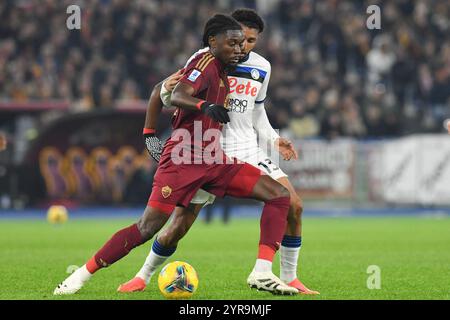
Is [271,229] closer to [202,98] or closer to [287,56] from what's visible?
[202,98]

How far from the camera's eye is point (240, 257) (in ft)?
39.9

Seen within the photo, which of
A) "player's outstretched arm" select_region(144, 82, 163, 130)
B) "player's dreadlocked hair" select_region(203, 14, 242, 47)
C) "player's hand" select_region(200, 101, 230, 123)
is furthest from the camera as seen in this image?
"player's outstretched arm" select_region(144, 82, 163, 130)

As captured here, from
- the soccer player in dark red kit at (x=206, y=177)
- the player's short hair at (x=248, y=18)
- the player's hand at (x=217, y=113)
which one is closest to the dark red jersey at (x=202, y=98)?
the soccer player in dark red kit at (x=206, y=177)

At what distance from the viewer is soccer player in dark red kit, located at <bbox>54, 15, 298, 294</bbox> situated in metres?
7.96

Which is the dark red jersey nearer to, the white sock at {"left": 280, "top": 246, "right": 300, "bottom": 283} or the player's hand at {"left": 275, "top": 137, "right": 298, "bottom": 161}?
the player's hand at {"left": 275, "top": 137, "right": 298, "bottom": 161}

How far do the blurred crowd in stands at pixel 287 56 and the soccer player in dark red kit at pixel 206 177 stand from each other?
50.4ft

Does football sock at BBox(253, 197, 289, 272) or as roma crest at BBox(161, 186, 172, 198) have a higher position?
as roma crest at BBox(161, 186, 172, 198)

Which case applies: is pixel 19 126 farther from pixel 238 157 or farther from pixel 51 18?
pixel 238 157

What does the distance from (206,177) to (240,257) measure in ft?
13.8

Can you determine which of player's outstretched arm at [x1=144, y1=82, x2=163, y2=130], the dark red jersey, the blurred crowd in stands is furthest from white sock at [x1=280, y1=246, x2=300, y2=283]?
the blurred crowd in stands

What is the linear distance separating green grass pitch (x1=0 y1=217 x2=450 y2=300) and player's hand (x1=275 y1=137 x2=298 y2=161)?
1154mm

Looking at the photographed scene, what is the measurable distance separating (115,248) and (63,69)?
17138 millimetres

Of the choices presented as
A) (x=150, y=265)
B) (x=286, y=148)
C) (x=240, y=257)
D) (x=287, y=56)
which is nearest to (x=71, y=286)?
(x=150, y=265)

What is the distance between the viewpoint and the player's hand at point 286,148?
28.7 feet
